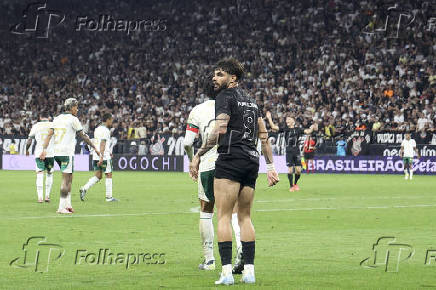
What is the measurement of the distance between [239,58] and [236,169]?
43.2m

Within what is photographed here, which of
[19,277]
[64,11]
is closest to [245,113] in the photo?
[19,277]

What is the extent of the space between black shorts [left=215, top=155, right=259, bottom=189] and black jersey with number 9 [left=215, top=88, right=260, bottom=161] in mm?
60

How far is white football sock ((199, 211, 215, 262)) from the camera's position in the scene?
9617mm

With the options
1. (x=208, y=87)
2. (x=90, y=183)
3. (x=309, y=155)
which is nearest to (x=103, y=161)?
(x=90, y=183)

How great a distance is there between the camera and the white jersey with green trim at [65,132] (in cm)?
1745

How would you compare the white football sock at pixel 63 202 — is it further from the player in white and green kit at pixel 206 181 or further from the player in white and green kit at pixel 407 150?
the player in white and green kit at pixel 407 150

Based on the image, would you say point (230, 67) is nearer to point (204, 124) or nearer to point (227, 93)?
point (227, 93)

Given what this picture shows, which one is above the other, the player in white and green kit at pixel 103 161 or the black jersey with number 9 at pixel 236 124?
the black jersey with number 9 at pixel 236 124

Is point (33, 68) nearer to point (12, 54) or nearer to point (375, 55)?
point (12, 54)
